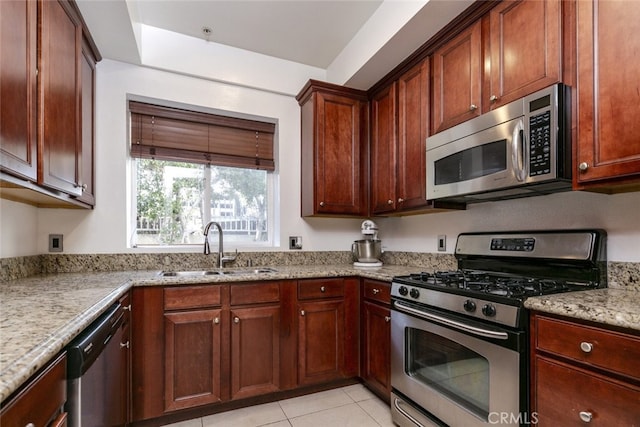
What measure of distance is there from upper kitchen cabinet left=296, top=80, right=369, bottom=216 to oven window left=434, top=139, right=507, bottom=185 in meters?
0.86

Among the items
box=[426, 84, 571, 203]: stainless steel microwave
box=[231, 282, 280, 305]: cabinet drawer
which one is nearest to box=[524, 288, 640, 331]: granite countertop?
box=[426, 84, 571, 203]: stainless steel microwave

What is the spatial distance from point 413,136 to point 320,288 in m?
1.27

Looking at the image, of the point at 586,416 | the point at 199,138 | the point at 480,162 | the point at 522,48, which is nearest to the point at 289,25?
the point at 199,138

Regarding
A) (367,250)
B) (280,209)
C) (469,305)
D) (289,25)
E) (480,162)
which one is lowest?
(469,305)

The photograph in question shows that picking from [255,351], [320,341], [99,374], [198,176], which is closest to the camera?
[99,374]

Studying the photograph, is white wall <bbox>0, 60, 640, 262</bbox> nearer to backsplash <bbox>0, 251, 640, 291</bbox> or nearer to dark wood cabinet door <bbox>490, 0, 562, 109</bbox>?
backsplash <bbox>0, 251, 640, 291</bbox>

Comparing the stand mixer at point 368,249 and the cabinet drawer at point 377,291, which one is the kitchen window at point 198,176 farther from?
the cabinet drawer at point 377,291

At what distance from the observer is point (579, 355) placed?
1.08 metres

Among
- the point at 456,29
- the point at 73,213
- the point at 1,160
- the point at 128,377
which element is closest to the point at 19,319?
the point at 1,160

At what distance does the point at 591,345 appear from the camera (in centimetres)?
105

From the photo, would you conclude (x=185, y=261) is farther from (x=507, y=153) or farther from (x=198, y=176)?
(x=507, y=153)

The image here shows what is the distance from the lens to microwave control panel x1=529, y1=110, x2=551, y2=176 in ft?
4.72

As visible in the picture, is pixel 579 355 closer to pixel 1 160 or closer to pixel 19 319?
pixel 19 319

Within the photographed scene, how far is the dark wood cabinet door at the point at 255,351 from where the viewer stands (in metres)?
2.07
